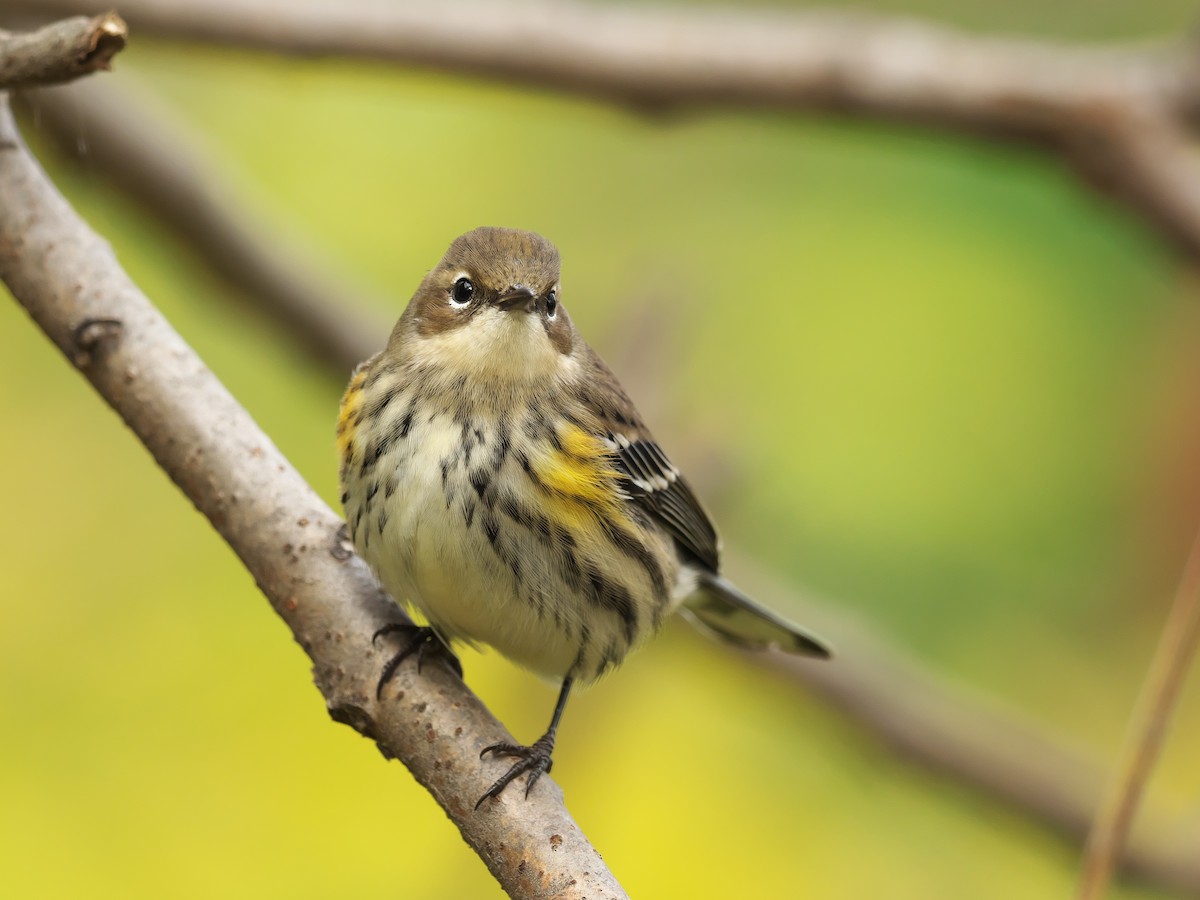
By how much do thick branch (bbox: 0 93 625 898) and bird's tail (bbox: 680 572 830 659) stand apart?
1205 mm

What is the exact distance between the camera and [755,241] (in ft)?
23.6

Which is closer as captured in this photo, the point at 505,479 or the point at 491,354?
the point at 505,479

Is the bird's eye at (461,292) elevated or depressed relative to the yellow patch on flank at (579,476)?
elevated

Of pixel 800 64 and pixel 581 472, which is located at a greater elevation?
pixel 800 64

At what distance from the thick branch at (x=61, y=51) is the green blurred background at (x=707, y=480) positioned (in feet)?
6.63

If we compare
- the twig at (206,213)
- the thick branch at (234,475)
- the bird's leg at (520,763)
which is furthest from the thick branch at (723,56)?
the bird's leg at (520,763)

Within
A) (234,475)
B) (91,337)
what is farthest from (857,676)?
(91,337)

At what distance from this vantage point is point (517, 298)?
10.4 feet

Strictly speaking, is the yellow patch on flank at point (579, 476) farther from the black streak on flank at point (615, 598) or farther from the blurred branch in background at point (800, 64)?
the blurred branch in background at point (800, 64)

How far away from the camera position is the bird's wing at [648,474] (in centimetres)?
346

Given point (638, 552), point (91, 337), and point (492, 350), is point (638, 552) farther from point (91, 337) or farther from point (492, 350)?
point (91, 337)

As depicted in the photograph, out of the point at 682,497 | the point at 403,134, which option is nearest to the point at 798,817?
the point at 682,497

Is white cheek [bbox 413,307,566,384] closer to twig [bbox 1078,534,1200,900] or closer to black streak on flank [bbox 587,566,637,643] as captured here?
black streak on flank [bbox 587,566,637,643]

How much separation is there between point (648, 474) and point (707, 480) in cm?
151
